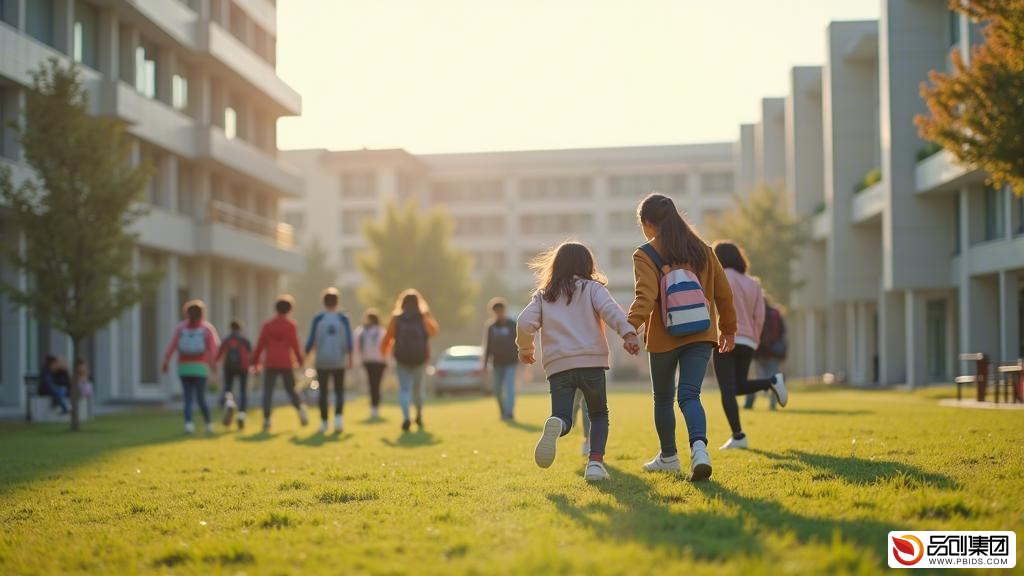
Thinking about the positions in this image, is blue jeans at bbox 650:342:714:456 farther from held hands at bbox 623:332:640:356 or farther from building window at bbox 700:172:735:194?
building window at bbox 700:172:735:194

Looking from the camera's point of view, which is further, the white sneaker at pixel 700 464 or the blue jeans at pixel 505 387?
the blue jeans at pixel 505 387

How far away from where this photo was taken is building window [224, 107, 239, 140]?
44.7 meters

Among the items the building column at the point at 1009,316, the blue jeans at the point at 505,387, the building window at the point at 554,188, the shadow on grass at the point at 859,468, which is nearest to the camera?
the shadow on grass at the point at 859,468

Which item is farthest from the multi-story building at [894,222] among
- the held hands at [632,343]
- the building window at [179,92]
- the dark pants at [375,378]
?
the building window at [179,92]

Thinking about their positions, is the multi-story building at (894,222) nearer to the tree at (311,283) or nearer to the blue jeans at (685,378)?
the blue jeans at (685,378)

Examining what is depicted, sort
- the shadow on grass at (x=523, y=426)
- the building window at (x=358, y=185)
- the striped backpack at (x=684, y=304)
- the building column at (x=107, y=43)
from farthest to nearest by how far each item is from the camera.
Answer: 1. the building window at (x=358, y=185)
2. the building column at (x=107, y=43)
3. the shadow on grass at (x=523, y=426)
4. the striped backpack at (x=684, y=304)

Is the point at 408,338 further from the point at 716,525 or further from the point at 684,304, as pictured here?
the point at 716,525

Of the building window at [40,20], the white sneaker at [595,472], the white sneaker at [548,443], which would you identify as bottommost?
the white sneaker at [595,472]

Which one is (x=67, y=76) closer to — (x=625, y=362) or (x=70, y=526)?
(x=70, y=526)

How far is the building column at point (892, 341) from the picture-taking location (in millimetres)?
44281

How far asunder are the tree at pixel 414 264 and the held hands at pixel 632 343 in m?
52.3

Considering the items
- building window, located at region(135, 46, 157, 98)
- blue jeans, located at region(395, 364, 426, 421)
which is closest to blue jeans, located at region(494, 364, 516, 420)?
blue jeans, located at region(395, 364, 426, 421)

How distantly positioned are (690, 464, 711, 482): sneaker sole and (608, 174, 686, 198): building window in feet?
287

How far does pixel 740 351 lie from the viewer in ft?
39.4
